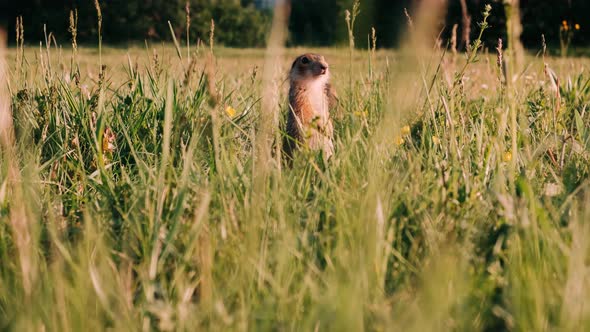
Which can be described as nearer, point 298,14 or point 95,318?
point 95,318

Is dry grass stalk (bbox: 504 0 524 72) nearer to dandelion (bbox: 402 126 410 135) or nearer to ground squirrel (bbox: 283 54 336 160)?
dandelion (bbox: 402 126 410 135)

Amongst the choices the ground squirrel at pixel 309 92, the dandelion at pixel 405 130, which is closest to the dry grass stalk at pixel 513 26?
the dandelion at pixel 405 130

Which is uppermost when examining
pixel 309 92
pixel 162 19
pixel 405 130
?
pixel 162 19

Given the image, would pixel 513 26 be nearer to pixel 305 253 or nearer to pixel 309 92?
pixel 305 253

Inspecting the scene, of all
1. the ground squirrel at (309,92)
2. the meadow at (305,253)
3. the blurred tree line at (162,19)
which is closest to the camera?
the meadow at (305,253)

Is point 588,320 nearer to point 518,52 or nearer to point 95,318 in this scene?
point 518,52

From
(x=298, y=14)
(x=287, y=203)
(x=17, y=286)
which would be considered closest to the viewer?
(x=17, y=286)

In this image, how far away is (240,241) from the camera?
1.46m

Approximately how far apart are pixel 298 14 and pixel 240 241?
1080 inches

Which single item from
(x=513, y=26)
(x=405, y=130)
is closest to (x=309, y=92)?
(x=405, y=130)

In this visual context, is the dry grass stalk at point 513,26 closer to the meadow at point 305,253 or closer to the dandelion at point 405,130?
the meadow at point 305,253

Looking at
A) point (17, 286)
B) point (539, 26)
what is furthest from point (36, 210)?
point (539, 26)

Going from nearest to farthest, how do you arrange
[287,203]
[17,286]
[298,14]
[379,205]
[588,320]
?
1. [588,320]
2. [17,286]
3. [379,205]
4. [287,203]
5. [298,14]

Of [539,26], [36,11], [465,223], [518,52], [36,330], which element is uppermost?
[36,11]
